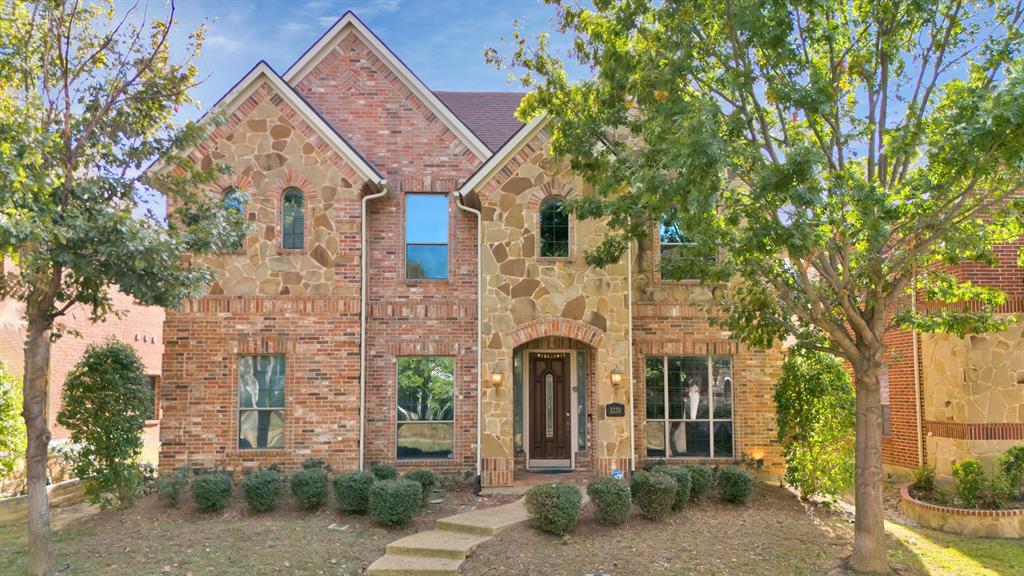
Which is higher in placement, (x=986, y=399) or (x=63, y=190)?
(x=63, y=190)

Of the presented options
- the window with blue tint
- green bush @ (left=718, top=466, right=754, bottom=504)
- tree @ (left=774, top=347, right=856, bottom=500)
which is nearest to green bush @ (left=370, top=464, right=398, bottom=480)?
the window with blue tint

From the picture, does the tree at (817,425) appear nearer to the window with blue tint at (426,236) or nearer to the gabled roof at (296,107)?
the window with blue tint at (426,236)

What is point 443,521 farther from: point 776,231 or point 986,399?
point 986,399

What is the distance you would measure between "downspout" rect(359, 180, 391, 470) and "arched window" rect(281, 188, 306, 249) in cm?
114

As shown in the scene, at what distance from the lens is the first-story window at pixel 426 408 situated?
13938 mm

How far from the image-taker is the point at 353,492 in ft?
36.6

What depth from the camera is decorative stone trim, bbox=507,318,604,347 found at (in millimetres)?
13375

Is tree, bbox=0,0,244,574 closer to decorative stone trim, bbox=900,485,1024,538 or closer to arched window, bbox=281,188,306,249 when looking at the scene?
arched window, bbox=281,188,306,249

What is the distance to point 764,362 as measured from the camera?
14.3 meters

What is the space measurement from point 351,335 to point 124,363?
146 inches

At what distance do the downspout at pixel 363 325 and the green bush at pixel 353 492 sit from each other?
6.36 ft

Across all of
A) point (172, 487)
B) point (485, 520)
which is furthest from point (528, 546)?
point (172, 487)

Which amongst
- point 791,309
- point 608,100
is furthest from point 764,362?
point 608,100

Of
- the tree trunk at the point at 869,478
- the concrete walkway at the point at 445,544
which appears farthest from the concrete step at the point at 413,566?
the tree trunk at the point at 869,478
